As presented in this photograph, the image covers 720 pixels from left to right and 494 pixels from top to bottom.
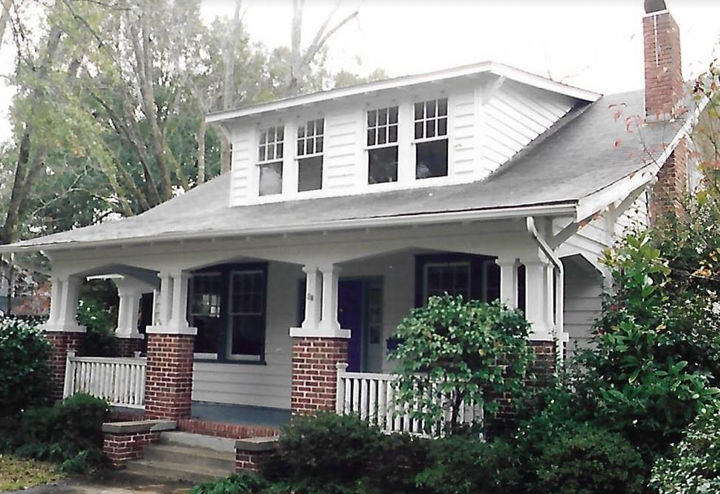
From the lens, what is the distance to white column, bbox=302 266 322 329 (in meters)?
10.3

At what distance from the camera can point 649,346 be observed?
7984 mm

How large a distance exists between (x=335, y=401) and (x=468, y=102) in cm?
466

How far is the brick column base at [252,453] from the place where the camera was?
29.9 ft

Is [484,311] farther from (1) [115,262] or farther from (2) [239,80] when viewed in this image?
(2) [239,80]

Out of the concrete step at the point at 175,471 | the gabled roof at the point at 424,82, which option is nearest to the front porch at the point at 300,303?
the concrete step at the point at 175,471

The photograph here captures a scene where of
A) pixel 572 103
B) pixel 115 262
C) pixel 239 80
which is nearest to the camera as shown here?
pixel 115 262

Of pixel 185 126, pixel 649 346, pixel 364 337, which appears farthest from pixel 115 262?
pixel 185 126

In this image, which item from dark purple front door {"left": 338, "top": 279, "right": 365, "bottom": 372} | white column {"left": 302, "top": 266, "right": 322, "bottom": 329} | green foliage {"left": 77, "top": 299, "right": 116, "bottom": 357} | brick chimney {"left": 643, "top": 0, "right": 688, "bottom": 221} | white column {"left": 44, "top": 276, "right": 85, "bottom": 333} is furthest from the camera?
green foliage {"left": 77, "top": 299, "right": 116, "bottom": 357}

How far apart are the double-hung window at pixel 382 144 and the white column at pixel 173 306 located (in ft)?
10.7

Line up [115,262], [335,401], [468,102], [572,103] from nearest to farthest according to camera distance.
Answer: [335,401] < [468,102] < [115,262] < [572,103]

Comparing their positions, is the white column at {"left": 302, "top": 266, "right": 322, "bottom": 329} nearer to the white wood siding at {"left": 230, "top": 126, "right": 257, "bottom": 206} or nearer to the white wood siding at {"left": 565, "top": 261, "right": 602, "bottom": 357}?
the white wood siding at {"left": 230, "top": 126, "right": 257, "bottom": 206}

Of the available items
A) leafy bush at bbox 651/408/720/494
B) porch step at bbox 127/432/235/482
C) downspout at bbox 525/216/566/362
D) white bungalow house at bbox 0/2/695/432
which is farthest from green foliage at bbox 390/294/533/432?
porch step at bbox 127/432/235/482

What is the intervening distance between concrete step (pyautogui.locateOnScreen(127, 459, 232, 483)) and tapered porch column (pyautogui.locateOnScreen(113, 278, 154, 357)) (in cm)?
588

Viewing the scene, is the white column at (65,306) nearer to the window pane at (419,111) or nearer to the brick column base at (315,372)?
the brick column base at (315,372)
